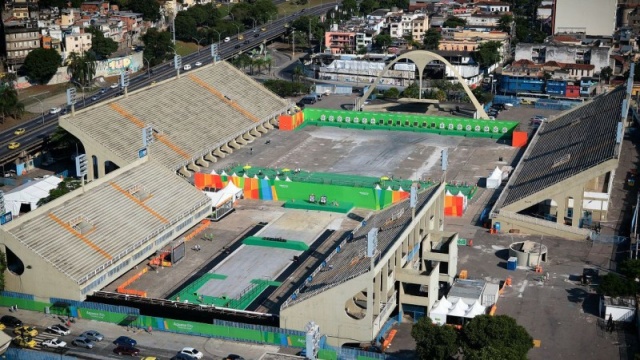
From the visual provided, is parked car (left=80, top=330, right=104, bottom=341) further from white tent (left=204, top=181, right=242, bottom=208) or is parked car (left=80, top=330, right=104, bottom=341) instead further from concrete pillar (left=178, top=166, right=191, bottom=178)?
concrete pillar (left=178, top=166, right=191, bottom=178)

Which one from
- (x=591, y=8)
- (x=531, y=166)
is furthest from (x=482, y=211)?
(x=591, y=8)

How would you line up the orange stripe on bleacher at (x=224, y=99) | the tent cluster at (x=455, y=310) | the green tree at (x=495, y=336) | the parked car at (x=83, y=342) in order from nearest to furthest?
the green tree at (x=495, y=336) < the parked car at (x=83, y=342) < the tent cluster at (x=455, y=310) < the orange stripe on bleacher at (x=224, y=99)

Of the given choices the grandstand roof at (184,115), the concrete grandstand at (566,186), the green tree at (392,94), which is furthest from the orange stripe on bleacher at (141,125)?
the green tree at (392,94)

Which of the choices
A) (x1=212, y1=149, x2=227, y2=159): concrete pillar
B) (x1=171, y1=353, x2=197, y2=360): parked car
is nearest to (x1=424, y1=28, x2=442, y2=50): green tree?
(x1=212, y1=149, x2=227, y2=159): concrete pillar

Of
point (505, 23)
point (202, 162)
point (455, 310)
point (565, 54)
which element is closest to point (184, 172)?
point (202, 162)

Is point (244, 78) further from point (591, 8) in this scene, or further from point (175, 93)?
point (591, 8)

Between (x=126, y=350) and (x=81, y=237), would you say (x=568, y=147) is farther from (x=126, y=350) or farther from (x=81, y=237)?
(x=126, y=350)

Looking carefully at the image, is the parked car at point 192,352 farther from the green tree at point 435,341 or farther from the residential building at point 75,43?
the residential building at point 75,43
